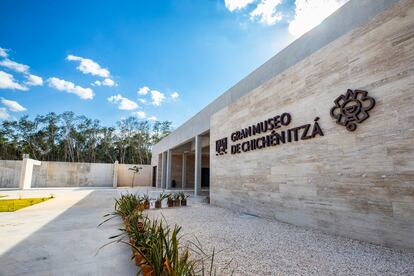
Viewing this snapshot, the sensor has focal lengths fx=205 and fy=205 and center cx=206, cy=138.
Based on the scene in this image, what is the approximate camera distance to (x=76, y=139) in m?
31.5

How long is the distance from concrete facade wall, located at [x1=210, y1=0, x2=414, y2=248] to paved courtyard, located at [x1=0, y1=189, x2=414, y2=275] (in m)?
0.40

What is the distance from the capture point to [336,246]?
3.08 meters

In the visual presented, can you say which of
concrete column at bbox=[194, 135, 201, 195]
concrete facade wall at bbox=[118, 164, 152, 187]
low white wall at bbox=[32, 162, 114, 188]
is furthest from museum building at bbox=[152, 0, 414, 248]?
low white wall at bbox=[32, 162, 114, 188]

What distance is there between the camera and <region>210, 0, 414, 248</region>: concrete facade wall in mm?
2873

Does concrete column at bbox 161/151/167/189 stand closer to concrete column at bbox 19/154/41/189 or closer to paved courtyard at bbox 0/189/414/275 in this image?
concrete column at bbox 19/154/41/189

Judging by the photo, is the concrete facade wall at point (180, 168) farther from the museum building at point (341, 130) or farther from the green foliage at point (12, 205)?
the museum building at point (341, 130)

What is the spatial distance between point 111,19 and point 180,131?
8.04 metres

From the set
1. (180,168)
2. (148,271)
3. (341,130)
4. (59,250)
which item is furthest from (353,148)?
(180,168)

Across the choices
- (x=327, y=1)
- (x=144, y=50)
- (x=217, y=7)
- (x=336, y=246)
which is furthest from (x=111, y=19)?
(x=336, y=246)

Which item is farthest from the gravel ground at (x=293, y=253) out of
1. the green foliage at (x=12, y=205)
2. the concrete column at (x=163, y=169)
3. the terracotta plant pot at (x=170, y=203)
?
the concrete column at (x=163, y=169)

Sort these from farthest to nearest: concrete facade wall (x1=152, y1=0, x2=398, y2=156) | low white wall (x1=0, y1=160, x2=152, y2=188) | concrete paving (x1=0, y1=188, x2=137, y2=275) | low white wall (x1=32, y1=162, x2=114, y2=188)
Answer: low white wall (x1=32, y1=162, x2=114, y2=188) < low white wall (x1=0, y1=160, x2=152, y2=188) < concrete facade wall (x1=152, y1=0, x2=398, y2=156) < concrete paving (x1=0, y1=188, x2=137, y2=275)

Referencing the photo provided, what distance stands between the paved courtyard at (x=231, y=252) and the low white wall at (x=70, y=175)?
61.5 ft

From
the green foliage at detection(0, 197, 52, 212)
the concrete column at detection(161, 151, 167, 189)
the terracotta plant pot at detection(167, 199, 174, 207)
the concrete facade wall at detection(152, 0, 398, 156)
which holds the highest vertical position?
the concrete facade wall at detection(152, 0, 398, 156)

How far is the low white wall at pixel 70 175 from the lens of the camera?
19.1 meters
